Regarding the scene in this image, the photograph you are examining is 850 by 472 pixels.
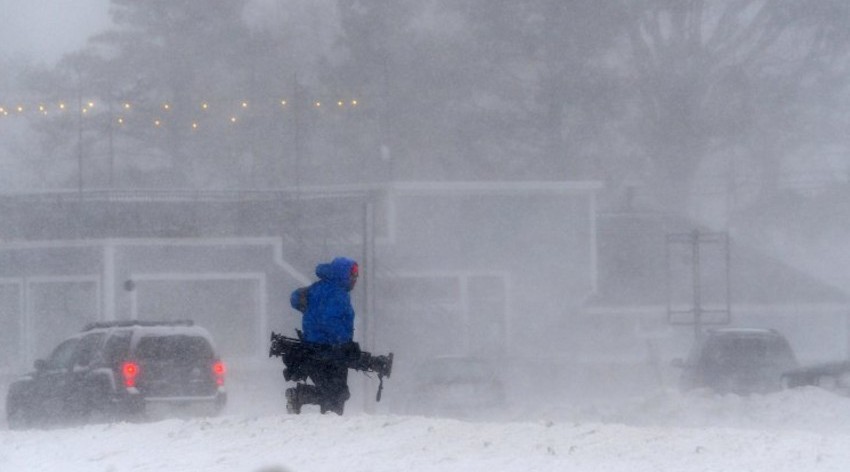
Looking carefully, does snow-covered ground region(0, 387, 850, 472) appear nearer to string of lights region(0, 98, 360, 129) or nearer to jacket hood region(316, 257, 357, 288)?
jacket hood region(316, 257, 357, 288)

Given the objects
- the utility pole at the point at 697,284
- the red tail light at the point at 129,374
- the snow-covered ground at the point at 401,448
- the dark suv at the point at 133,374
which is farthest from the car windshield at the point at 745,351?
the snow-covered ground at the point at 401,448

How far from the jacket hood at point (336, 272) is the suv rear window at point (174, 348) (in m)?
5.44

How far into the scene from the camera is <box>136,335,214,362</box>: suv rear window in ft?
53.6

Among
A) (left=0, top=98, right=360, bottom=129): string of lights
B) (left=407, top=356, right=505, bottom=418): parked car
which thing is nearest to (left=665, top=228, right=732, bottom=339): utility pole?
(left=407, top=356, right=505, bottom=418): parked car

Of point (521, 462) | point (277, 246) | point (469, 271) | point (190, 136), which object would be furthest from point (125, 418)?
point (190, 136)

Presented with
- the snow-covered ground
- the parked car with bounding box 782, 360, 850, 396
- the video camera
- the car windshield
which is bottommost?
the parked car with bounding box 782, 360, 850, 396

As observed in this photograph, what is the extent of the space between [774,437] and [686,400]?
898 cm

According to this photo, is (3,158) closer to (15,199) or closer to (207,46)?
(207,46)

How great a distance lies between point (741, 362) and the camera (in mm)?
22891

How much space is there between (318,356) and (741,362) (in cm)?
1323

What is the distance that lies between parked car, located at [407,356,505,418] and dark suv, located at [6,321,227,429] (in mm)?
6164

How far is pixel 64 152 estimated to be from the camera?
5388cm

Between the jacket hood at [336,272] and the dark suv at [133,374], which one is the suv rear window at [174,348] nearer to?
the dark suv at [133,374]

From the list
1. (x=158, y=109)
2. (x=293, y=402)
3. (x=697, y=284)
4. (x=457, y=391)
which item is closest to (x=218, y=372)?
(x=293, y=402)
